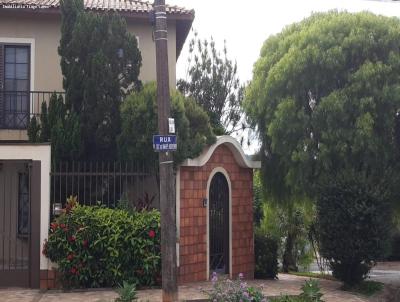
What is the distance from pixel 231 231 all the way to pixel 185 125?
302cm

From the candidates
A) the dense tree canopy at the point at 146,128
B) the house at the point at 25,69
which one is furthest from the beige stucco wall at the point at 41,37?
the dense tree canopy at the point at 146,128

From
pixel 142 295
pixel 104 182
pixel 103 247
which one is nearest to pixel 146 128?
pixel 104 182

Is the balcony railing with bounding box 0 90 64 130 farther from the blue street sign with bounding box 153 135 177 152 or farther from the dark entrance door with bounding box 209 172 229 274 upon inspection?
the blue street sign with bounding box 153 135 177 152

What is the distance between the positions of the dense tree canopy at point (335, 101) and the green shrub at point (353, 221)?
107cm

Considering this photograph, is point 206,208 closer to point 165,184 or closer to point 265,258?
point 265,258

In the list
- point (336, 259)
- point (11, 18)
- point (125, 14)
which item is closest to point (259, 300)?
point (336, 259)

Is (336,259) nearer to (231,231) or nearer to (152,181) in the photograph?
(231,231)

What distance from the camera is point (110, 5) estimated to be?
52.9ft

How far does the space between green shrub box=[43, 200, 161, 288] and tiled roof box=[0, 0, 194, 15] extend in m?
5.42

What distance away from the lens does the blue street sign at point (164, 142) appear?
10.0 metres

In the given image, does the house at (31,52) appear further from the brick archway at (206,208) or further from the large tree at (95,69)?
the brick archway at (206,208)

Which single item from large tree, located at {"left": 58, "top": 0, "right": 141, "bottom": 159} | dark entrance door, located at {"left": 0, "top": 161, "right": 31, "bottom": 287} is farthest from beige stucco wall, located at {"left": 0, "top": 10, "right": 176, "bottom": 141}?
dark entrance door, located at {"left": 0, "top": 161, "right": 31, "bottom": 287}

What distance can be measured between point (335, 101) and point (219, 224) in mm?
3886

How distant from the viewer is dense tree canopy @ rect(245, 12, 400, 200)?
1449cm
